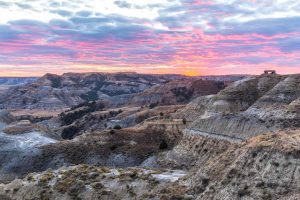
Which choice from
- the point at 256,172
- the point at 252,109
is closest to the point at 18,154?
the point at 252,109

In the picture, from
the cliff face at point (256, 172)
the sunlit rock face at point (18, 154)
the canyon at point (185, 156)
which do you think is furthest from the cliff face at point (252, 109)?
the sunlit rock face at point (18, 154)

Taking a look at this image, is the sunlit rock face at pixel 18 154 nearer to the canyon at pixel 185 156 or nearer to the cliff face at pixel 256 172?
the canyon at pixel 185 156

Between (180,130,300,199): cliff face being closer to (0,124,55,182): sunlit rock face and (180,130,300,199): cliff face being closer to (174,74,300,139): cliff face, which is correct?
(174,74,300,139): cliff face

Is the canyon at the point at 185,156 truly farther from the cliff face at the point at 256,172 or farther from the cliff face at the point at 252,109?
the cliff face at the point at 252,109

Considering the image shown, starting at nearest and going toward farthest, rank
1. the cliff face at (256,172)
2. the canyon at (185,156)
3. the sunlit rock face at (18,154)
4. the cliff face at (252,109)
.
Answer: the cliff face at (256,172), the canyon at (185,156), the cliff face at (252,109), the sunlit rock face at (18,154)

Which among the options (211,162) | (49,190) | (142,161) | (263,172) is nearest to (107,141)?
(142,161)

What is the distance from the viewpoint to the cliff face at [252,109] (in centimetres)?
7789

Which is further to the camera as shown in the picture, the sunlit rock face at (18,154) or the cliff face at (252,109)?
the sunlit rock face at (18,154)

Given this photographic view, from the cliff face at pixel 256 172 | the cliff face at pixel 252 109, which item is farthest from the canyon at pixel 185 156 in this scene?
the cliff face at pixel 252 109

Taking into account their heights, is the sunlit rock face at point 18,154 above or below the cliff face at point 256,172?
below

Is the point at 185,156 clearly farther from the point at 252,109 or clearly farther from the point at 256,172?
the point at 256,172

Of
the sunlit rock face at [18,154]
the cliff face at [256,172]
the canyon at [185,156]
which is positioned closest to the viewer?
the cliff face at [256,172]

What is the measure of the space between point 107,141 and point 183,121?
2395 centimetres

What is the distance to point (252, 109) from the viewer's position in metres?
90.9
